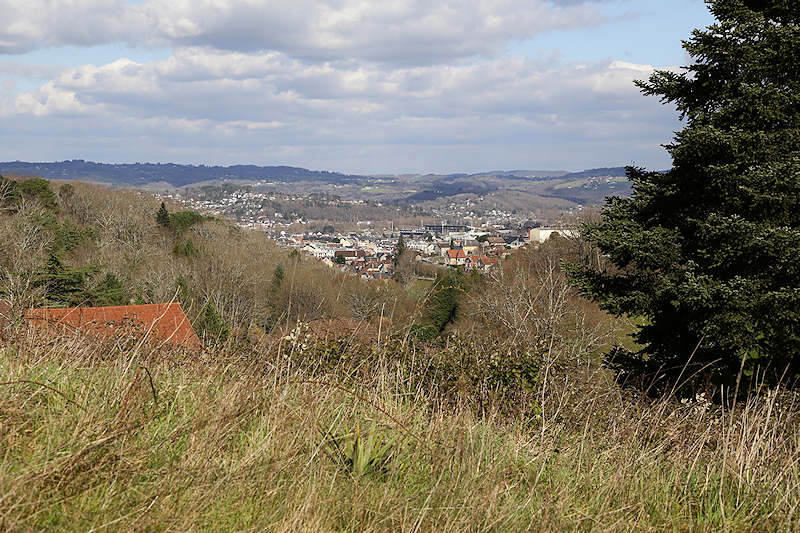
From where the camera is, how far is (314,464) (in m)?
2.25

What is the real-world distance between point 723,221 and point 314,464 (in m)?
8.76

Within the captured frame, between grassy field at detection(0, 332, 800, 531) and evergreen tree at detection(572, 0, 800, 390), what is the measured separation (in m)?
6.05

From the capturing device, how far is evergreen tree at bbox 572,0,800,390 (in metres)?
8.80

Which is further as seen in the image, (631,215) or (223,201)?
(223,201)

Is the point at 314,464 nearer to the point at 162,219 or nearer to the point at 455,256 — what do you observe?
the point at 162,219

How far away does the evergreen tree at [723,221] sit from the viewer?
8.80 m

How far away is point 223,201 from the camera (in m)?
164

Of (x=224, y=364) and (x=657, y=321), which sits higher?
(x=224, y=364)

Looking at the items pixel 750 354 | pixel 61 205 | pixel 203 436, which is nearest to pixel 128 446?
pixel 203 436

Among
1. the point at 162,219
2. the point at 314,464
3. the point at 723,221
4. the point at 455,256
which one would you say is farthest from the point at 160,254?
the point at 455,256

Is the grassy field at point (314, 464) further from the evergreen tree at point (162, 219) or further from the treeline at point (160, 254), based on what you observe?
the evergreen tree at point (162, 219)

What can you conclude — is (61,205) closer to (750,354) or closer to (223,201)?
(750,354)

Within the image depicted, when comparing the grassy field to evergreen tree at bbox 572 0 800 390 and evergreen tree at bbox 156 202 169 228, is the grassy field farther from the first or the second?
evergreen tree at bbox 156 202 169 228

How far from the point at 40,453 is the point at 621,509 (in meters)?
2.01
